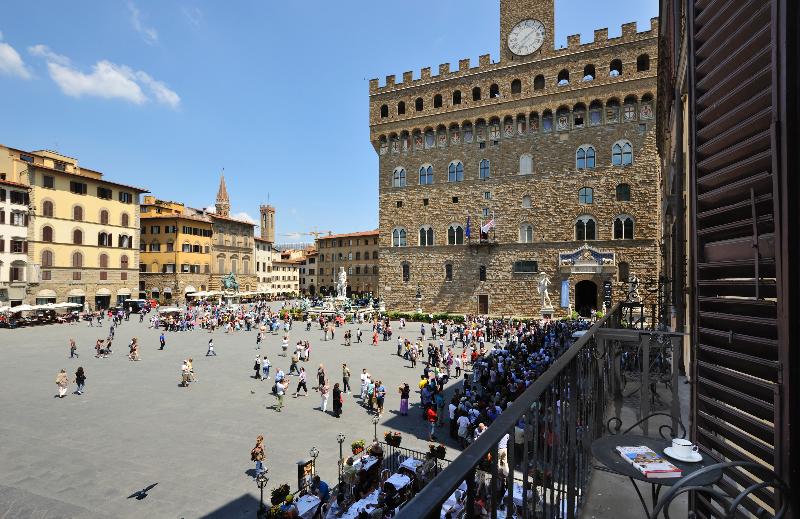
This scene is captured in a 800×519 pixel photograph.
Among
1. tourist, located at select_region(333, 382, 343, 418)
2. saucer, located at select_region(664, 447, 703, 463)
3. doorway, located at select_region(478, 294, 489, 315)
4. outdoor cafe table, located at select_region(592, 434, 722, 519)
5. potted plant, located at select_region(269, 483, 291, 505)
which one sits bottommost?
tourist, located at select_region(333, 382, 343, 418)

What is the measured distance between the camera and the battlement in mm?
32062

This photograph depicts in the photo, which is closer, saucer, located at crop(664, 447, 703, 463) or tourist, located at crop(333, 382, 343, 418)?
saucer, located at crop(664, 447, 703, 463)

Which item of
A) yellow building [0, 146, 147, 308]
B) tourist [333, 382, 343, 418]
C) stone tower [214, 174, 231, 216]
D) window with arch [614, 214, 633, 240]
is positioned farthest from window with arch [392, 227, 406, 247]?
stone tower [214, 174, 231, 216]

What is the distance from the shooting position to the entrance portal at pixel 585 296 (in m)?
34.5

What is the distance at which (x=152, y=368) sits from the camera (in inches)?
796

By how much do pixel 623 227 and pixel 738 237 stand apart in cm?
3406

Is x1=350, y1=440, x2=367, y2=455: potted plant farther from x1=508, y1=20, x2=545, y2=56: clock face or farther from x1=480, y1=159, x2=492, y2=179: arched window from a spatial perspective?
x1=508, y1=20, x2=545, y2=56: clock face

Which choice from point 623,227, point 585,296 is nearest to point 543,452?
point 623,227

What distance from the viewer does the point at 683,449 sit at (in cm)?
197

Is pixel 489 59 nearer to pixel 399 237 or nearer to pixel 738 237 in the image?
pixel 399 237

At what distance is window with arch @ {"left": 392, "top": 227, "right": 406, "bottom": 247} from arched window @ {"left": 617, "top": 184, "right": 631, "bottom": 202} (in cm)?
1799

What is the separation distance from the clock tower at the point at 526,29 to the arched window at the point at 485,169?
27.8 feet

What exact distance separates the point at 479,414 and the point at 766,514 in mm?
10695

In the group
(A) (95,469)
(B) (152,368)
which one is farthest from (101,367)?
(A) (95,469)
